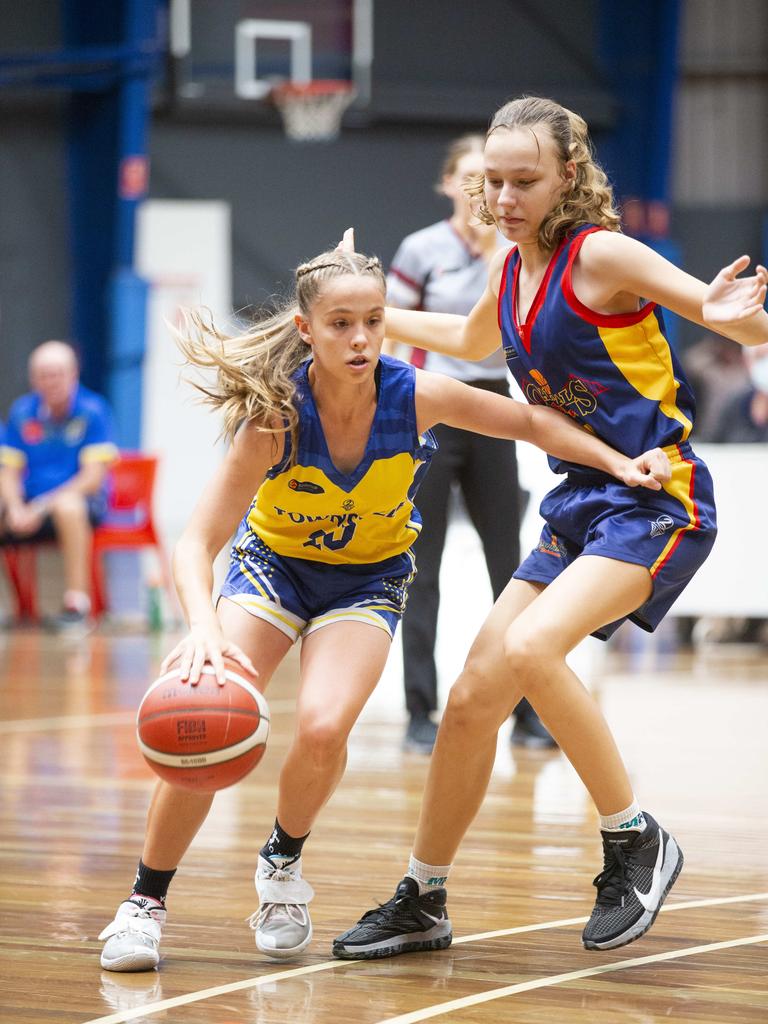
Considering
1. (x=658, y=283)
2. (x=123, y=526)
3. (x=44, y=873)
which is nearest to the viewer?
(x=658, y=283)

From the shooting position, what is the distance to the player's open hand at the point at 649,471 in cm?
261

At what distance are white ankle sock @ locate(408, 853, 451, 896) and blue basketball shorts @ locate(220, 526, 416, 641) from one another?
1.44 ft

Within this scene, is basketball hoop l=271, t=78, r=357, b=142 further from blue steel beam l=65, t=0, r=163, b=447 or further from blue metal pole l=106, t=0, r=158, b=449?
blue metal pole l=106, t=0, r=158, b=449

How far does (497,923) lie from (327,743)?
575 mm

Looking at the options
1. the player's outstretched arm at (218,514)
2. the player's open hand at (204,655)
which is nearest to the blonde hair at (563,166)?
the player's outstretched arm at (218,514)

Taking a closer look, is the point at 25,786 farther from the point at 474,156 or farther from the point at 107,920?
the point at 474,156

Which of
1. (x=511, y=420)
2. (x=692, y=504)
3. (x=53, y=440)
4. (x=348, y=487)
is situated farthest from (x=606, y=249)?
(x=53, y=440)

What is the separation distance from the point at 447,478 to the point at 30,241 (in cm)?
1071

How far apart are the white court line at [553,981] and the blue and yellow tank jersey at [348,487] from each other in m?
0.83

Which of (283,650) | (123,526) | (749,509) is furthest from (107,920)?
(123,526)

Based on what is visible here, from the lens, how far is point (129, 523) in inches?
369

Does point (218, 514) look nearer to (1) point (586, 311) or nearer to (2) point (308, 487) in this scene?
(2) point (308, 487)

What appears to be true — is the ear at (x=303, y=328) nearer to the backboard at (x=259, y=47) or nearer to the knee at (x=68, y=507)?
the knee at (x=68, y=507)

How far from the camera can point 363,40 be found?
51.6ft
